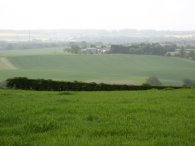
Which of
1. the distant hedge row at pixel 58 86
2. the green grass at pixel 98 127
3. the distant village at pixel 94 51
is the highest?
the distant village at pixel 94 51

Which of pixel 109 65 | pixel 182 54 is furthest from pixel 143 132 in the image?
pixel 182 54

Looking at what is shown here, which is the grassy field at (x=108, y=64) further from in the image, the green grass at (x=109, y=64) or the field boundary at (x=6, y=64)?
the field boundary at (x=6, y=64)

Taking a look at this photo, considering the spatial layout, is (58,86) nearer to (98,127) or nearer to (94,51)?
(98,127)

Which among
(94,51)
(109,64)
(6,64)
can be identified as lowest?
(109,64)

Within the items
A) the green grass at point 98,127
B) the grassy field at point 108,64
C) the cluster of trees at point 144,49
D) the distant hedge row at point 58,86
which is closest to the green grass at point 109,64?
the grassy field at point 108,64

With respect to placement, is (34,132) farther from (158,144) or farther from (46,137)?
(158,144)

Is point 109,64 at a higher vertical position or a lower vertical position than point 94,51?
lower

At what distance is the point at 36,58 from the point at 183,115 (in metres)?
86.8

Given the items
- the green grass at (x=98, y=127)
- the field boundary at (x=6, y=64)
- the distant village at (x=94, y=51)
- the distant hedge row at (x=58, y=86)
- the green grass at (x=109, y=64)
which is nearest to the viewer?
the green grass at (x=98, y=127)

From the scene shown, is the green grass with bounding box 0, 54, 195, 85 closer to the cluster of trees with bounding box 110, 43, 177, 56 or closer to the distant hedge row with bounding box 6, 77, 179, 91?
the cluster of trees with bounding box 110, 43, 177, 56

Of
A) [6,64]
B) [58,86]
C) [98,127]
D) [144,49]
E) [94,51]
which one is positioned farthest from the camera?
[94,51]

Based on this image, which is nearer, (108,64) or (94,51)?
(108,64)

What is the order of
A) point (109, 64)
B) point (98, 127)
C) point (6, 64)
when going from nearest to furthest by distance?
point (98, 127), point (6, 64), point (109, 64)

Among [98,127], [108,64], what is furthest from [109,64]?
[98,127]
